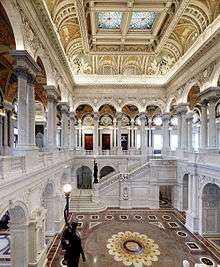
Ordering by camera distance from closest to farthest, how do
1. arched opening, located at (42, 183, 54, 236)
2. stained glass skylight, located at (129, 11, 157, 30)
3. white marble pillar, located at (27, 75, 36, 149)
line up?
1. white marble pillar, located at (27, 75, 36, 149)
2. arched opening, located at (42, 183, 54, 236)
3. stained glass skylight, located at (129, 11, 157, 30)

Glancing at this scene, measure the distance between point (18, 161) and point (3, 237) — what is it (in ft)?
26.1

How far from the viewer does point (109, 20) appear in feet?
49.5

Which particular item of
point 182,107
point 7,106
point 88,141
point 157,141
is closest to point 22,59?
point 7,106

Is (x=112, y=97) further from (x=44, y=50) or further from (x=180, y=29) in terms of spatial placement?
(x=44, y=50)

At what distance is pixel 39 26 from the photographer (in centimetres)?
1028

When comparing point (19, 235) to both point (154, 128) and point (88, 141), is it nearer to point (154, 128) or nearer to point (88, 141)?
point (88, 141)

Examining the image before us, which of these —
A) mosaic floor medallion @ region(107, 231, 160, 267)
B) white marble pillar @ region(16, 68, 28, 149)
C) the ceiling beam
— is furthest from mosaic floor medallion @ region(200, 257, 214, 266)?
the ceiling beam

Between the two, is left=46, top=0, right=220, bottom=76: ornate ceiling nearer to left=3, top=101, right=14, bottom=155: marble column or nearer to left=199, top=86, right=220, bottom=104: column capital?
left=199, top=86, right=220, bottom=104: column capital

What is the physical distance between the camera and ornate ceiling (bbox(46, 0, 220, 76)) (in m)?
13.0

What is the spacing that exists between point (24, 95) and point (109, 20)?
9096 mm

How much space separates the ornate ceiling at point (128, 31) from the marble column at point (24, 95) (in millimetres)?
4744

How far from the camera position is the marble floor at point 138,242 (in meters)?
10.4

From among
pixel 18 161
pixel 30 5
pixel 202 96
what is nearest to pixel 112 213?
pixel 202 96

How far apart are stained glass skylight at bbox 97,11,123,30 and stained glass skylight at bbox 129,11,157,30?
87 cm
